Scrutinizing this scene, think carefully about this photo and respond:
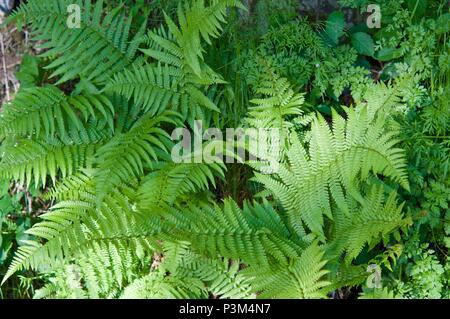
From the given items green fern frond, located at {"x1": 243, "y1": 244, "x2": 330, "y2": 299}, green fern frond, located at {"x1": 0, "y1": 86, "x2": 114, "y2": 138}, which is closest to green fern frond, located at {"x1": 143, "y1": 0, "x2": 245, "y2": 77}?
green fern frond, located at {"x1": 0, "y1": 86, "x2": 114, "y2": 138}

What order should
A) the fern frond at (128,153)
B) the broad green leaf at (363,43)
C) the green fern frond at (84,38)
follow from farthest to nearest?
the broad green leaf at (363,43)
the green fern frond at (84,38)
the fern frond at (128,153)

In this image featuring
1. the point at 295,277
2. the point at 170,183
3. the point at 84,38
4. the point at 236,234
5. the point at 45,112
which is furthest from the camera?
the point at 84,38

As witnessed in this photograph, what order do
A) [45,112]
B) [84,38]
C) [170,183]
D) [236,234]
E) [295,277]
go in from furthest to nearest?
1. [84,38]
2. [45,112]
3. [170,183]
4. [236,234]
5. [295,277]

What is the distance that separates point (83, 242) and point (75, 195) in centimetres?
41

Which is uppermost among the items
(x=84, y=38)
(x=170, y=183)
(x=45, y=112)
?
(x=84, y=38)

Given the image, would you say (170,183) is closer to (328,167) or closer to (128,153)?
(128,153)

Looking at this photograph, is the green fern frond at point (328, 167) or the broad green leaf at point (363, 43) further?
the broad green leaf at point (363, 43)

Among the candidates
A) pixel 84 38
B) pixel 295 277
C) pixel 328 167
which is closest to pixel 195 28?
pixel 84 38

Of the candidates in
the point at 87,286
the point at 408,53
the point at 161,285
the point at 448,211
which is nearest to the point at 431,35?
the point at 408,53

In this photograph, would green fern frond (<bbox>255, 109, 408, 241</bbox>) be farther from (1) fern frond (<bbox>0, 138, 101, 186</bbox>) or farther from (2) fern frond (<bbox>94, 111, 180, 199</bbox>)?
(1) fern frond (<bbox>0, 138, 101, 186</bbox>)

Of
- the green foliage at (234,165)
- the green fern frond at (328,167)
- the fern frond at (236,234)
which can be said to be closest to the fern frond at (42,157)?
the green foliage at (234,165)

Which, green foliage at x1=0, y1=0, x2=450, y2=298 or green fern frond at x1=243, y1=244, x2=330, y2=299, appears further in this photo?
green foliage at x1=0, y1=0, x2=450, y2=298

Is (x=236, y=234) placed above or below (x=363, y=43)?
below

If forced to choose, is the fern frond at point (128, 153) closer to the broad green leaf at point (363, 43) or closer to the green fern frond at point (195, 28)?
the green fern frond at point (195, 28)
